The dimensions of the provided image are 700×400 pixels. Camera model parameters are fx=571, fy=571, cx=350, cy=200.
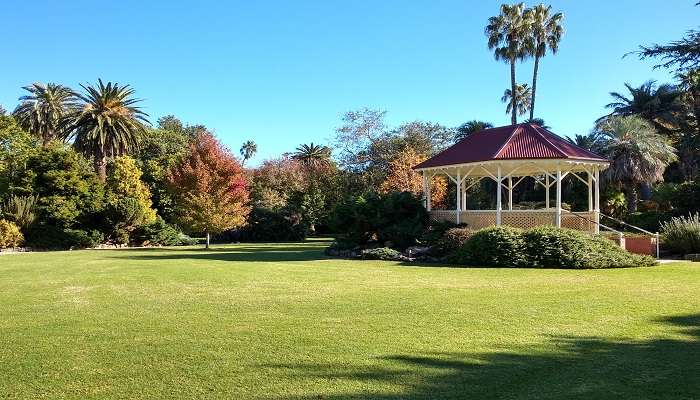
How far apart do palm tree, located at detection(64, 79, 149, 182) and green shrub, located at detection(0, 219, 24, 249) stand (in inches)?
378

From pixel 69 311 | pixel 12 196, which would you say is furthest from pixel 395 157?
pixel 69 311

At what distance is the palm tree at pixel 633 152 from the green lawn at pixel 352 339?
21.7 metres

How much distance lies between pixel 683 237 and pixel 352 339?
Result: 17630 mm

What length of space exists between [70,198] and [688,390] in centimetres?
3668

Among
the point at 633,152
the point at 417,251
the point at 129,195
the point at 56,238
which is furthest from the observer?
the point at 129,195

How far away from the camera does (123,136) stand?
43.3 m

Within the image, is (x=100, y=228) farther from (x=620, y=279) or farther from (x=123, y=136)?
(x=620, y=279)

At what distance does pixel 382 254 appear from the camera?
21.0 meters

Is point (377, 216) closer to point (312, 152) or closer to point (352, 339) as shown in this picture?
point (352, 339)

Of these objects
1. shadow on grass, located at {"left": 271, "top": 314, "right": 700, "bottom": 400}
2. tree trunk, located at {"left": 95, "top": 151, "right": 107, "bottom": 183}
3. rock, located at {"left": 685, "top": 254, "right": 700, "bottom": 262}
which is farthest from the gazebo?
tree trunk, located at {"left": 95, "top": 151, "right": 107, "bottom": 183}

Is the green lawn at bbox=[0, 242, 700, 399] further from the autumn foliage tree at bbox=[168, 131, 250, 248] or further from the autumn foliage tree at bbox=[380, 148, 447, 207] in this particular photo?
the autumn foliage tree at bbox=[380, 148, 447, 207]

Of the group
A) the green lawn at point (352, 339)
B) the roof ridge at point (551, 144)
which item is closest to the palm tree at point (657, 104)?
the roof ridge at point (551, 144)

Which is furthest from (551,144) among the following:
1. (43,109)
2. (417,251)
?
(43,109)

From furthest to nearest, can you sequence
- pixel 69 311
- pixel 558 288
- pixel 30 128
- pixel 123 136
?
pixel 30 128, pixel 123 136, pixel 558 288, pixel 69 311
